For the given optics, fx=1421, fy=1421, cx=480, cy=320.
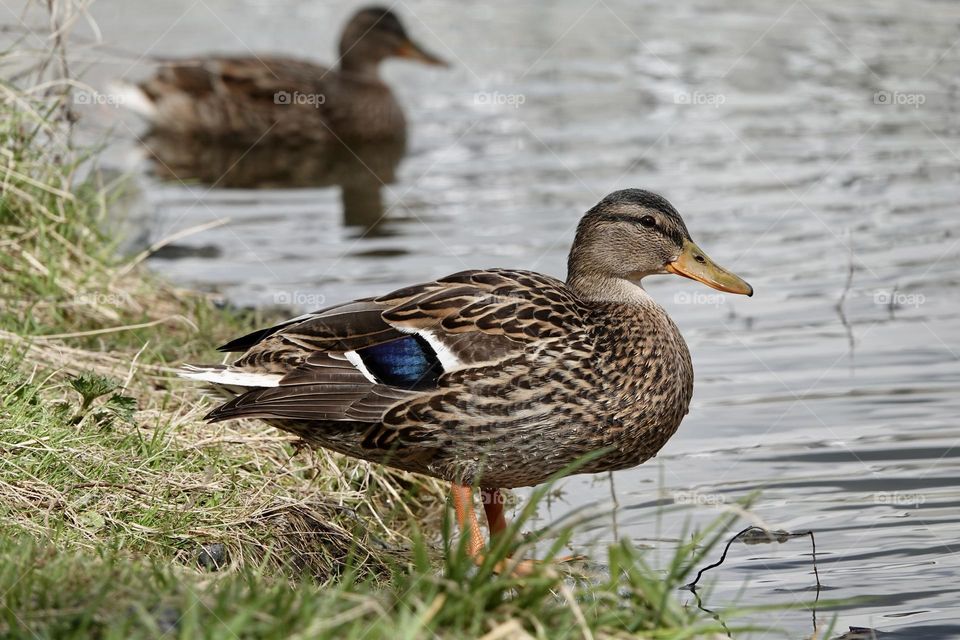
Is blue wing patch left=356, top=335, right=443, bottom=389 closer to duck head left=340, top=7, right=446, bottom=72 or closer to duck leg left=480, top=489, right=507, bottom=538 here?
duck leg left=480, top=489, right=507, bottom=538

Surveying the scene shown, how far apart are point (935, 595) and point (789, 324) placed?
3.18 m

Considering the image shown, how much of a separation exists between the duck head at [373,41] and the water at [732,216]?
597 millimetres

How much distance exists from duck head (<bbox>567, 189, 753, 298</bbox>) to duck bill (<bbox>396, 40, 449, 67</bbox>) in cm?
871

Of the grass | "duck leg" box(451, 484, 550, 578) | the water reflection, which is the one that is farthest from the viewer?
the water reflection

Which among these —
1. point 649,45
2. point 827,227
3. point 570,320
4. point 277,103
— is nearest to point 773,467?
point 570,320

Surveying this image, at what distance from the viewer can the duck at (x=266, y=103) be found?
12.9 meters

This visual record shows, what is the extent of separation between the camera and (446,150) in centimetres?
1230

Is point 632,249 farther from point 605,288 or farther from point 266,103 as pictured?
point 266,103

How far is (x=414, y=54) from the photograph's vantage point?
13812 millimetres

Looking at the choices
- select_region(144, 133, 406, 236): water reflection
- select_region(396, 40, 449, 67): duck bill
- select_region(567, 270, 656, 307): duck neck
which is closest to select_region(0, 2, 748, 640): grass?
select_region(567, 270, 656, 307): duck neck

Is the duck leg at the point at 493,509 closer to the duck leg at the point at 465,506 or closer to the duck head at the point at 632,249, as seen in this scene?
the duck leg at the point at 465,506

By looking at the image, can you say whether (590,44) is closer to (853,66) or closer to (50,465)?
(853,66)

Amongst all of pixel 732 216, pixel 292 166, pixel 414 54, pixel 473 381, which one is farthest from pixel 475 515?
pixel 414 54

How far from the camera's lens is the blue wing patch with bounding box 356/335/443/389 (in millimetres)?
4738
